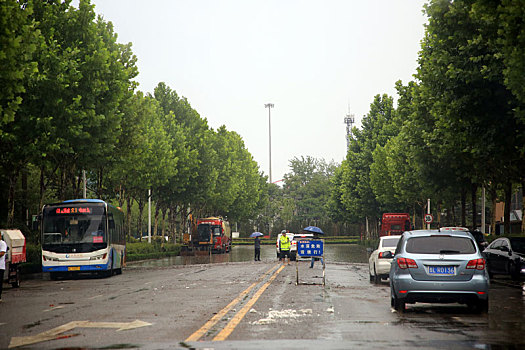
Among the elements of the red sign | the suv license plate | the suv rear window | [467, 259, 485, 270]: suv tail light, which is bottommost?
the suv license plate

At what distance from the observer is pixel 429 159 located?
43031 mm

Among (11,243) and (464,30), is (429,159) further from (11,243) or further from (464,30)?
(11,243)

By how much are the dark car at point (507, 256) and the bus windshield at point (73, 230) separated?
14977 mm

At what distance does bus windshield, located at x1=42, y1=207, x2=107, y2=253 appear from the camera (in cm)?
3027

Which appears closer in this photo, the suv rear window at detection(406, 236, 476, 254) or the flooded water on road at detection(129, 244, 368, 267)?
the suv rear window at detection(406, 236, 476, 254)

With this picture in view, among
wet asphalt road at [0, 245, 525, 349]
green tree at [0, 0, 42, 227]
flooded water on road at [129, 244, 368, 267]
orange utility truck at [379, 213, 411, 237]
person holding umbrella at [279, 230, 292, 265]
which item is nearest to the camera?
wet asphalt road at [0, 245, 525, 349]

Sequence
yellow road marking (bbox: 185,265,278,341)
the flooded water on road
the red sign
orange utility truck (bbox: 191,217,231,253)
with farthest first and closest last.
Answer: orange utility truck (bbox: 191,217,231,253) → the flooded water on road → the red sign → yellow road marking (bbox: 185,265,278,341)

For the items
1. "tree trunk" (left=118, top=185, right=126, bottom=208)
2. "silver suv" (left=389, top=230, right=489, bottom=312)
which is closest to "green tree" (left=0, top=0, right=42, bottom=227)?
"silver suv" (left=389, top=230, right=489, bottom=312)

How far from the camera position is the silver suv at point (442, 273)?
1454 centimetres

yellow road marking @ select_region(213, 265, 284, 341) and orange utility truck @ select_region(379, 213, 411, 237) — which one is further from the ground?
orange utility truck @ select_region(379, 213, 411, 237)

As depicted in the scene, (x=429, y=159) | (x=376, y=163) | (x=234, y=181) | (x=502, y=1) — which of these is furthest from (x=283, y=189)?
(x=502, y=1)

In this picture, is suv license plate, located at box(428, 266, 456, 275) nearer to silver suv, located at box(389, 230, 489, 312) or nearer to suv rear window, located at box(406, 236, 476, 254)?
silver suv, located at box(389, 230, 489, 312)

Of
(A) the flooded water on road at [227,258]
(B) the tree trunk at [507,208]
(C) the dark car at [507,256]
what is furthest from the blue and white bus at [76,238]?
(B) the tree trunk at [507,208]

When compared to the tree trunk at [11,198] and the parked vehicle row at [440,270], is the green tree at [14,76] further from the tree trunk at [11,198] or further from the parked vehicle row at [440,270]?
the parked vehicle row at [440,270]
